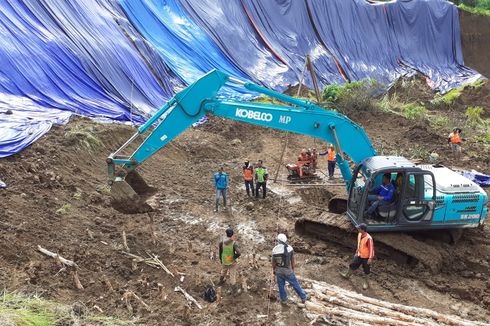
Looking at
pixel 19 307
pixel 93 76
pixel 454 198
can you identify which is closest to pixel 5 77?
pixel 93 76

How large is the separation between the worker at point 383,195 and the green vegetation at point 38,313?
5.32 meters

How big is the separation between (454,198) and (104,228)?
7.34 m

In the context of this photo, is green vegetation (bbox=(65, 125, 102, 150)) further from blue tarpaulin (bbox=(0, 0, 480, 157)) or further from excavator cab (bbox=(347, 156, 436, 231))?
excavator cab (bbox=(347, 156, 436, 231))

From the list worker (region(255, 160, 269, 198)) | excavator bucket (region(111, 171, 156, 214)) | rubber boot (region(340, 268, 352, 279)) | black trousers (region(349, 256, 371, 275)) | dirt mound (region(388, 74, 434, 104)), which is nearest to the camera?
black trousers (region(349, 256, 371, 275))

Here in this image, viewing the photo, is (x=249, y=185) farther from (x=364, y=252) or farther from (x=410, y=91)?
(x=410, y=91)

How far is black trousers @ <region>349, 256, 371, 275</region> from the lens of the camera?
9258mm

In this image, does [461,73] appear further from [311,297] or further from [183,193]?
[311,297]

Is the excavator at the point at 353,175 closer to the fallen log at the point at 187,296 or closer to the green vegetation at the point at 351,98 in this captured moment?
the fallen log at the point at 187,296

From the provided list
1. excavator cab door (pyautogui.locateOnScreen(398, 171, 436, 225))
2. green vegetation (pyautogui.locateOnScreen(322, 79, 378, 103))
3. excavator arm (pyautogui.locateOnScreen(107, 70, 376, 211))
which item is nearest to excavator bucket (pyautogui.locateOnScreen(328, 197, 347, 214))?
excavator arm (pyautogui.locateOnScreen(107, 70, 376, 211))

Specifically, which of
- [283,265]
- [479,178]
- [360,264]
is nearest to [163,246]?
[283,265]

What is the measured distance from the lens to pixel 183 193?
547 inches

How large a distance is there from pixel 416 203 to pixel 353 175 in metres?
1.42

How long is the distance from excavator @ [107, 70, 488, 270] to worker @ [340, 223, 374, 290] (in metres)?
0.91

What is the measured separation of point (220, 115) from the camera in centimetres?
1012
